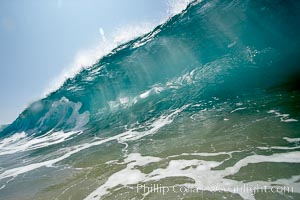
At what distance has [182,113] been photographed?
185 ft

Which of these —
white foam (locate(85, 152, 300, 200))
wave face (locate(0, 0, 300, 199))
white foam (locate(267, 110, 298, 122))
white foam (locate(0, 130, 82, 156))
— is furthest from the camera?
white foam (locate(0, 130, 82, 156))

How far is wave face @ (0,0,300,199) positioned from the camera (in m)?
26.4

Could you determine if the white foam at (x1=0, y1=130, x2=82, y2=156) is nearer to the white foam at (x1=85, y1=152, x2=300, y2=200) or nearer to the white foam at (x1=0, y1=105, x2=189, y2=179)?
the white foam at (x1=0, y1=105, x2=189, y2=179)

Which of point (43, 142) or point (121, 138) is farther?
point (43, 142)

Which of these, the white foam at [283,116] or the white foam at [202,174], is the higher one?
the white foam at [283,116]

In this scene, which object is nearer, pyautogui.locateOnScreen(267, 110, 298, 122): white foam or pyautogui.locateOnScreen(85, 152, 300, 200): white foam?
pyautogui.locateOnScreen(85, 152, 300, 200): white foam

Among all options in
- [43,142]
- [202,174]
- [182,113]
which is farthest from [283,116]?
[43,142]

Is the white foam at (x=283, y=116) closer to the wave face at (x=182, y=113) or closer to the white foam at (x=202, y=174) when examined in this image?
the wave face at (x=182, y=113)

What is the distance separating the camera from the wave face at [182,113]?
26.4 meters

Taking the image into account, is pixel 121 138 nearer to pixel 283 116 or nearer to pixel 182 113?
pixel 182 113

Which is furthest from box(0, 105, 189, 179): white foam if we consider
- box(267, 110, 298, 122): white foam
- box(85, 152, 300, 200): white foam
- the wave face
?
box(267, 110, 298, 122): white foam

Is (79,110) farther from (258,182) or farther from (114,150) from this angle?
(258,182)

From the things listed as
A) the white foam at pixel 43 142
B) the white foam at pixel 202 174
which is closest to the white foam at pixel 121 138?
the white foam at pixel 202 174

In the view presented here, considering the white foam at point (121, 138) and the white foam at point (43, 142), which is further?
the white foam at point (43, 142)
